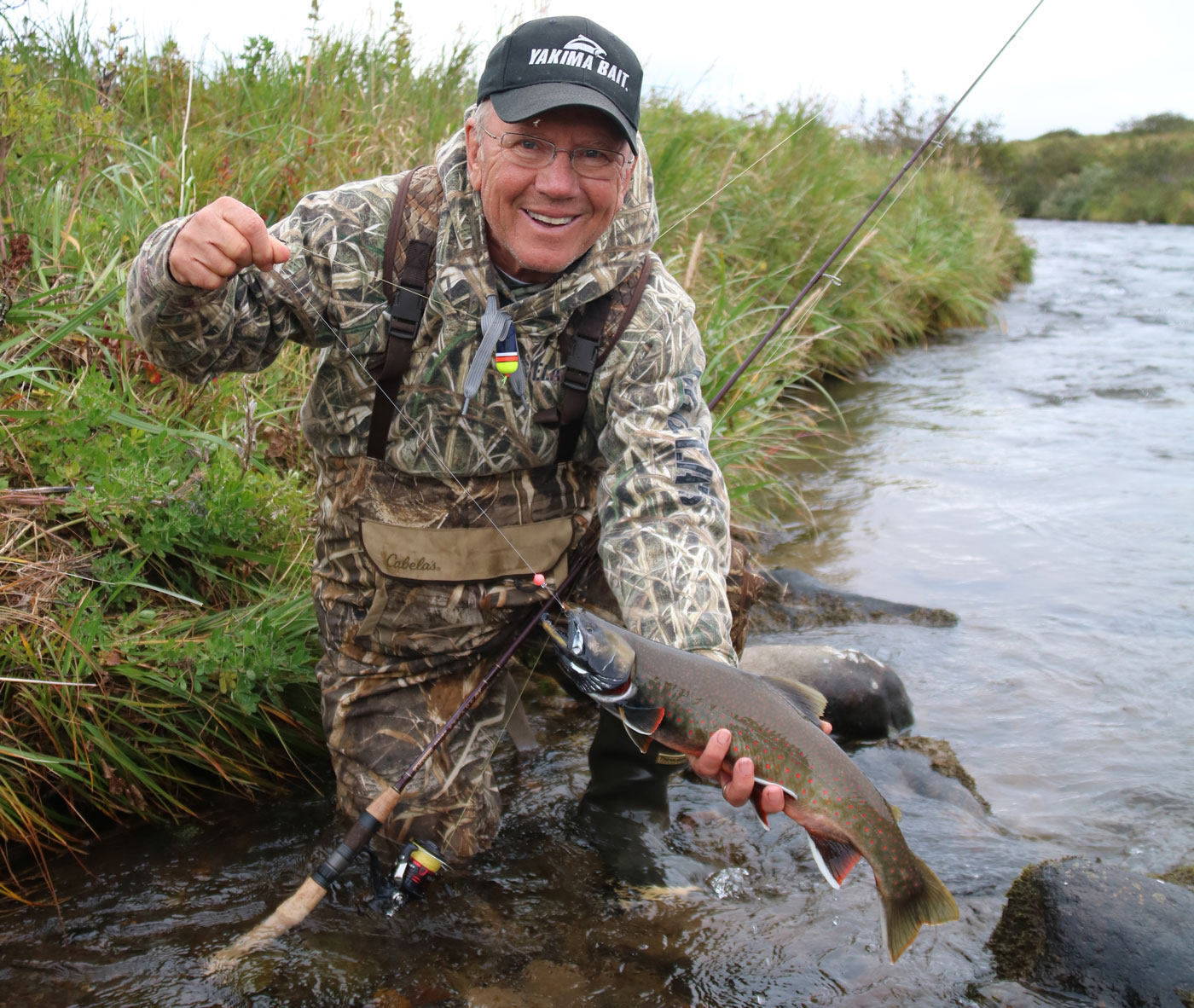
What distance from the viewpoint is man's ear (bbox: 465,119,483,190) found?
3.09 metres

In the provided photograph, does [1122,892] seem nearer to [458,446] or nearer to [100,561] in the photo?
[458,446]

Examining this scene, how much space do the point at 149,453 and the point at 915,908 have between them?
8.92 ft

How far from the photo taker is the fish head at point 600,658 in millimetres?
2316

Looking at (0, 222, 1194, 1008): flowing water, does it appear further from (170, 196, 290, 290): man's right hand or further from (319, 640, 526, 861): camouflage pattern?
(170, 196, 290, 290): man's right hand

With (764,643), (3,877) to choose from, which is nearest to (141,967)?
(3,877)

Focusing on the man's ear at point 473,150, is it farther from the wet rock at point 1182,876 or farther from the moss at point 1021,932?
the wet rock at point 1182,876

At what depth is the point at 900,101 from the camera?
17.8 meters

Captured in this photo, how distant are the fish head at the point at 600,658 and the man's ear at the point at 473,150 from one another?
140 cm

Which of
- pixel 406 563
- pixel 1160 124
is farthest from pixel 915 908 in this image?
pixel 1160 124

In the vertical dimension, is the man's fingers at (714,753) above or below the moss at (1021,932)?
above

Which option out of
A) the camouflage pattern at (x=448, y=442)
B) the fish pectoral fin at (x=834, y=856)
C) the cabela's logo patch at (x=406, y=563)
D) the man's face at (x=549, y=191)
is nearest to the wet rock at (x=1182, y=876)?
the fish pectoral fin at (x=834, y=856)

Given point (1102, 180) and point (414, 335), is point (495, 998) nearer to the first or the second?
point (414, 335)

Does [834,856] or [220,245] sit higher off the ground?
[220,245]

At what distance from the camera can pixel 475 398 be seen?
322cm
